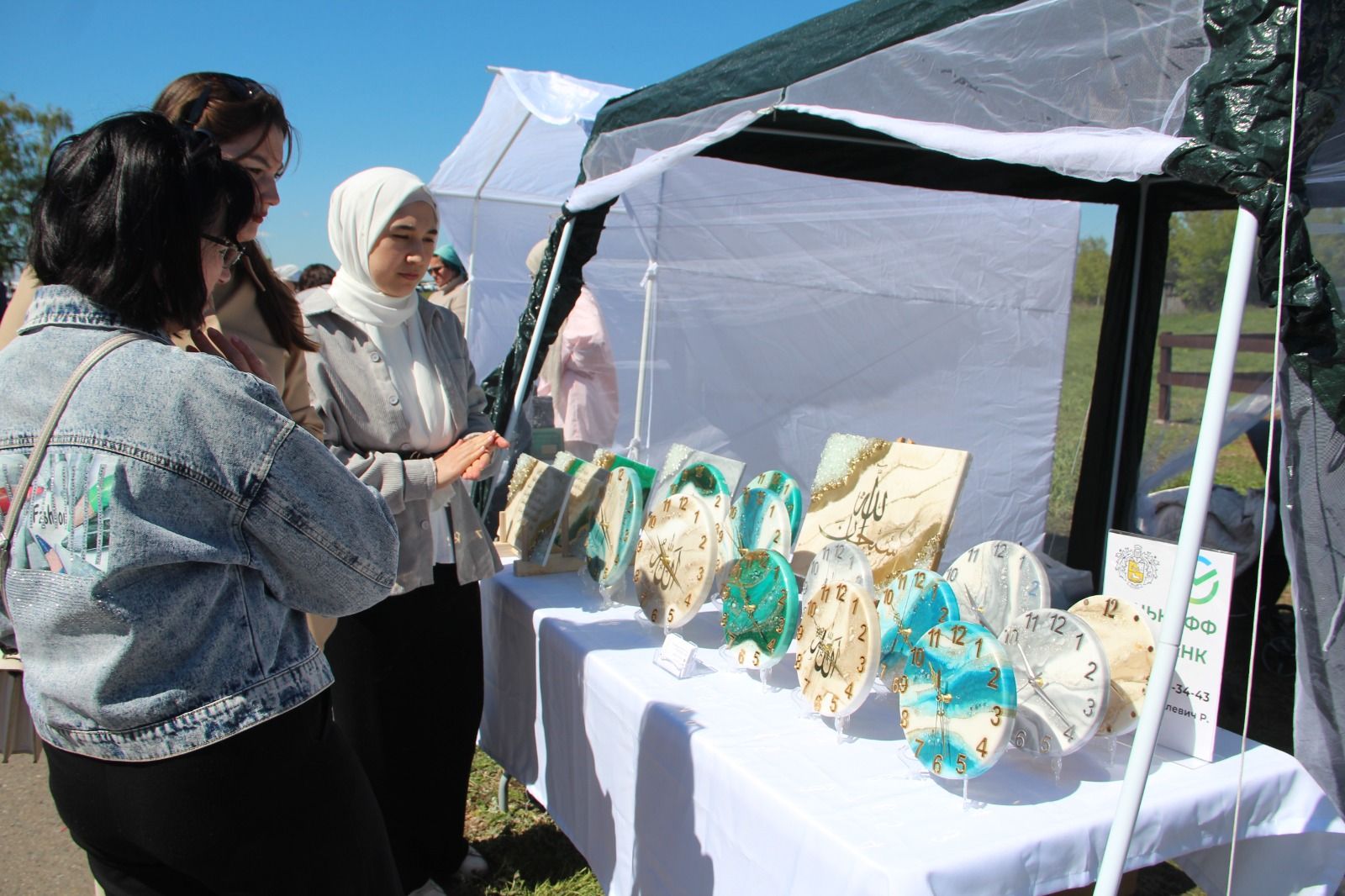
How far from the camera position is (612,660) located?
1.74 m

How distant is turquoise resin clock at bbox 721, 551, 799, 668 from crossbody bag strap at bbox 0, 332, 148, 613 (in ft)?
3.44

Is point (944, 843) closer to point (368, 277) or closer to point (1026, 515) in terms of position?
point (368, 277)

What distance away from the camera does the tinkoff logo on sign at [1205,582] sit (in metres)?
1.33

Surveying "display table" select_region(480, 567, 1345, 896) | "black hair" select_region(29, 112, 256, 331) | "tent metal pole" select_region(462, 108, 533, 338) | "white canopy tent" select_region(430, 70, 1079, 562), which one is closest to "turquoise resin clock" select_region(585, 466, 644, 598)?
"display table" select_region(480, 567, 1345, 896)

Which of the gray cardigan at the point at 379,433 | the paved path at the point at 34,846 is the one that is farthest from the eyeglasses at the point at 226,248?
the paved path at the point at 34,846

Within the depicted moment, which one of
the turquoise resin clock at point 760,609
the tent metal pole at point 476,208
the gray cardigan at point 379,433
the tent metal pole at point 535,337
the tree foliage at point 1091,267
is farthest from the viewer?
the tent metal pole at point 476,208

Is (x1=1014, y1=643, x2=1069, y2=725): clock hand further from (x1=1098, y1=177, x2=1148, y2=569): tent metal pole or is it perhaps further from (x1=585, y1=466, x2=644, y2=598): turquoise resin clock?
(x1=1098, y1=177, x2=1148, y2=569): tent metal pole

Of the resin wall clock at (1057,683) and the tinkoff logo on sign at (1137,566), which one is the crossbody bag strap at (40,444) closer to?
the resin wall clock at (1057,683)

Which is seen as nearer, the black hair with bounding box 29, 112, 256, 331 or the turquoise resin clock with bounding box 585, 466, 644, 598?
the black hair with bounding box 29, 112, 256, 331

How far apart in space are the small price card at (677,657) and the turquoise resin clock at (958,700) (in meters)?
0.43

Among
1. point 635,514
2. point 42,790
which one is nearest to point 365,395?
point 635,514

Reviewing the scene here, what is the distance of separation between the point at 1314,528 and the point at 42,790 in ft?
11.2

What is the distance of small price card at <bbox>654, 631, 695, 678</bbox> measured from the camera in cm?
165

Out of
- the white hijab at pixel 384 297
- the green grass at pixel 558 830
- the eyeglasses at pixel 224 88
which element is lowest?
the green grass at pixel 558 830
